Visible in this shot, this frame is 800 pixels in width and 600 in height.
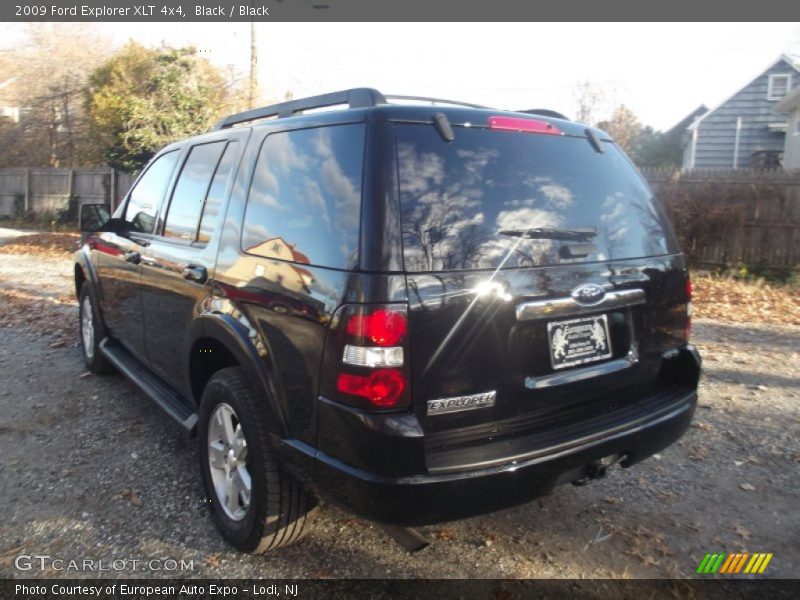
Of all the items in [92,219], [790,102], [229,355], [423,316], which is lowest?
[229,355]

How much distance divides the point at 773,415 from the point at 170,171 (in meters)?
4.66

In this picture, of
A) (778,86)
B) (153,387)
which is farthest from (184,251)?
→ (778,86)

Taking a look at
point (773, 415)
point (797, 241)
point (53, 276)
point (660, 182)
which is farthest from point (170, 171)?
point (797, 241)

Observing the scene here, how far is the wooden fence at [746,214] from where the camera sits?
1066 centimetres

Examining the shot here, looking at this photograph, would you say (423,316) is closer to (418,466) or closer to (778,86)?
(418,466)

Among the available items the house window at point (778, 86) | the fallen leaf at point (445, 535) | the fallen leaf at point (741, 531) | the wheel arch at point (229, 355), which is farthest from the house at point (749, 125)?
the wheel arch at point (229, 355)

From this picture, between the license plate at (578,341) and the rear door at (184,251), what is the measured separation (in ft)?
5.51

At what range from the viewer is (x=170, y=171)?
4.06m

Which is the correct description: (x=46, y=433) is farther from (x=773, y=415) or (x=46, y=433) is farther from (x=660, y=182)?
(x=660, y=182)

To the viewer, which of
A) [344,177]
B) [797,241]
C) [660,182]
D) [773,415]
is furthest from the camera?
[660,182]

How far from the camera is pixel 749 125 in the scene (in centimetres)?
2391

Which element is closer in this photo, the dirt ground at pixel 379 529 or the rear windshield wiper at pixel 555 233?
the rear windshield wiper at pixel 555 233

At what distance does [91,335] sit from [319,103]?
3446mm

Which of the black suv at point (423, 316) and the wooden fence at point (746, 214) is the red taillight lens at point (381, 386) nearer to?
the black suv at point (423, 316)
